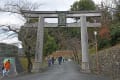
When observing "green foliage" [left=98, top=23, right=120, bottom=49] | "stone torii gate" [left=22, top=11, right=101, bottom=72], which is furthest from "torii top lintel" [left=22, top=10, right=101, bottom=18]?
"green foliage" [left=98, top=23, right=120, bottom=49]

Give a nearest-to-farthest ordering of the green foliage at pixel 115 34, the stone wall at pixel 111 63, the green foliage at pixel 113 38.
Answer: the stone wall at pixel 111 63
the green foliage at pixel 115 34
the green foliage at pixel 113 38

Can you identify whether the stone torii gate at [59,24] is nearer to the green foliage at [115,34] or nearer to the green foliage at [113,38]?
the green foliage at [113,38]

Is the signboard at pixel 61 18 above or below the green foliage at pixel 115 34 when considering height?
above

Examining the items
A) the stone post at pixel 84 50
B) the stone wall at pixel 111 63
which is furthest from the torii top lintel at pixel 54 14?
the stone wall at pixel 111 63

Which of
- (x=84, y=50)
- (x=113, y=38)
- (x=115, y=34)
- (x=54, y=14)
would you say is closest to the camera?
(x=115, y=34)

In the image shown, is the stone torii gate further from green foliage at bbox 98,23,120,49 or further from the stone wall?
the stone wall

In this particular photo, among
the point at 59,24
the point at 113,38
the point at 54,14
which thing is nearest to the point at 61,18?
the point at 59,24

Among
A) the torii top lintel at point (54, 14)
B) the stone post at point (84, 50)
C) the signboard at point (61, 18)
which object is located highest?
the torii top lintel at point (54, 14)

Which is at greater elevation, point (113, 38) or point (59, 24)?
point (59, 24)

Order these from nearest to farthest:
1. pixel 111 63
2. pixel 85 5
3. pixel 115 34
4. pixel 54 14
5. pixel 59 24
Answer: pixel 111 63, pixel 115 34, pixel 59 24, pixel 54 14, pixel 85 5

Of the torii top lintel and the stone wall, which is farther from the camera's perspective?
Answer: the torii top lintel

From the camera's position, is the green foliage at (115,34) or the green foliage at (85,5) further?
the green foliage at (85,5)

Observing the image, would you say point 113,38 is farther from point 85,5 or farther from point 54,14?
point 85,5

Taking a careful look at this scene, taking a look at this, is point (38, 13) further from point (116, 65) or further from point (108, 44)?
point (116, 65)
